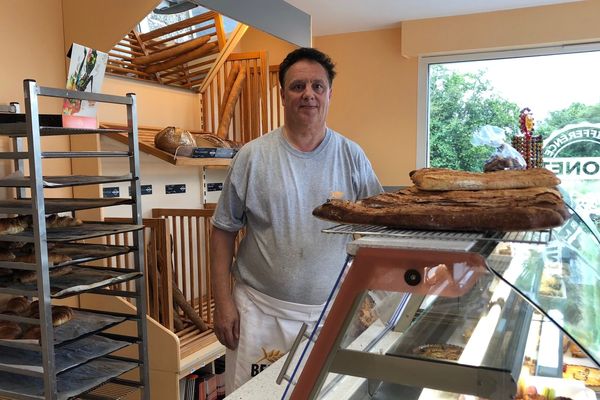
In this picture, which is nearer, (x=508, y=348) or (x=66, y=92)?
(x=508, y=348)

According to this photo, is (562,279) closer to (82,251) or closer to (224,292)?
(224,292)

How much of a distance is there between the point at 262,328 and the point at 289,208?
1.34ft

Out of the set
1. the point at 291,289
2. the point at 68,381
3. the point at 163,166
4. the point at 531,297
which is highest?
the point at 163,166

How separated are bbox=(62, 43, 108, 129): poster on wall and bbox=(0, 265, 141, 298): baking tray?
1.63 feet

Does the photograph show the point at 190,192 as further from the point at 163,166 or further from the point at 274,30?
the point at 274,30

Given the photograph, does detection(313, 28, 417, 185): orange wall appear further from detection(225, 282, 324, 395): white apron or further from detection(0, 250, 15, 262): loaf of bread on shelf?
detection(0, 250, 15, 262): loaf of bread on shelf

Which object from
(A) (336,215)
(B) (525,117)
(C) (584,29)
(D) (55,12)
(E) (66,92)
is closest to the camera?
(A) (336,215)

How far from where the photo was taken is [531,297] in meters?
0.68

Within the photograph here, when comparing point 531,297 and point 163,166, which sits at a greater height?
point 163,166

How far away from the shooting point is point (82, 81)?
166cm

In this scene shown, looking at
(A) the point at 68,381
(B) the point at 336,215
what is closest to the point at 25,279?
(A) the point at 68,381

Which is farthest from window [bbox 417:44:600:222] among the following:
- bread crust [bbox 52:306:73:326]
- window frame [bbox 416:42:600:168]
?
bread crust [bbox 52:306:73:326]

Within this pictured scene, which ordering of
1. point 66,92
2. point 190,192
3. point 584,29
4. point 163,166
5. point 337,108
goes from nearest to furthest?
1. point 66,92
2. point 163,166
3. point 190,192
4. point 584,29
5. point 337,108

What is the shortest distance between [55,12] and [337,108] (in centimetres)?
263
